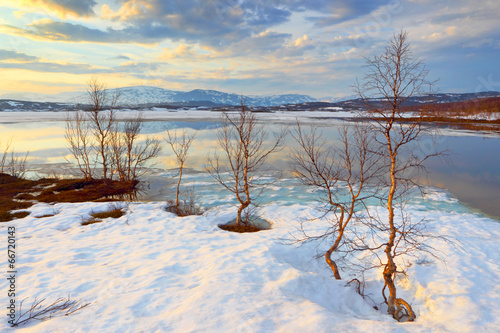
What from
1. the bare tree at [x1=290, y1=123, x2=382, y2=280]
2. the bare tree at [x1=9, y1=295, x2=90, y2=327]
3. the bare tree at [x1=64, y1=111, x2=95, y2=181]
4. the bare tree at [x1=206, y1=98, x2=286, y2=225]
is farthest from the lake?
the bare tree at [x1=9, y1=295, x2=90, y2=327]

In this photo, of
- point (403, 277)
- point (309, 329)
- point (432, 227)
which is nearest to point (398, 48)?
point (309, 329)

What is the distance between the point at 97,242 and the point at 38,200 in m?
9.39

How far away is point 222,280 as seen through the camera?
6699 millimetres

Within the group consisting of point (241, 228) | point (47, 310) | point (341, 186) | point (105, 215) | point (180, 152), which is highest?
point (180, 152)

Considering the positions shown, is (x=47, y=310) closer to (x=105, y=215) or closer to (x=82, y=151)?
(x=105, y=215)

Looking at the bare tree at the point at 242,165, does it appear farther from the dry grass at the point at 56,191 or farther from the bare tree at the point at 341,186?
the dry grass at the point at 56,191

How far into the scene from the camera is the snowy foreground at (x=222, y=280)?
194 inches

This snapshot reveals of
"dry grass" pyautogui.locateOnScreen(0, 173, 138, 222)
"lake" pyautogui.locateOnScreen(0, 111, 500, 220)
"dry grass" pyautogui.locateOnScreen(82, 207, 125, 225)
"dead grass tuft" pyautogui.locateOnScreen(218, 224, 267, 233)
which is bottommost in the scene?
"dead grass tuft" pyautogui.locateOnScreen(218, 224, 267, 233)

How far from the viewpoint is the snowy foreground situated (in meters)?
4.93

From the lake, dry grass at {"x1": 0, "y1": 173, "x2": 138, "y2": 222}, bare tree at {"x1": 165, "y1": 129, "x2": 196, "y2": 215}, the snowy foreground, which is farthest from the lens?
the lake

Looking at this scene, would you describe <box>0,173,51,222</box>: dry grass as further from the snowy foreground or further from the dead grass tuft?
the dead grass tuft

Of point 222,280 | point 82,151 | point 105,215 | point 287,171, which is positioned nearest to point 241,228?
point 222,280

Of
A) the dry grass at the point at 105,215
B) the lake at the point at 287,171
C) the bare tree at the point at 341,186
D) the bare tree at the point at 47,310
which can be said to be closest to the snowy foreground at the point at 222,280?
the bare tree at the point at 47,310

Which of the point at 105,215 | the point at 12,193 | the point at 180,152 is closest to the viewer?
the point at 105,215
